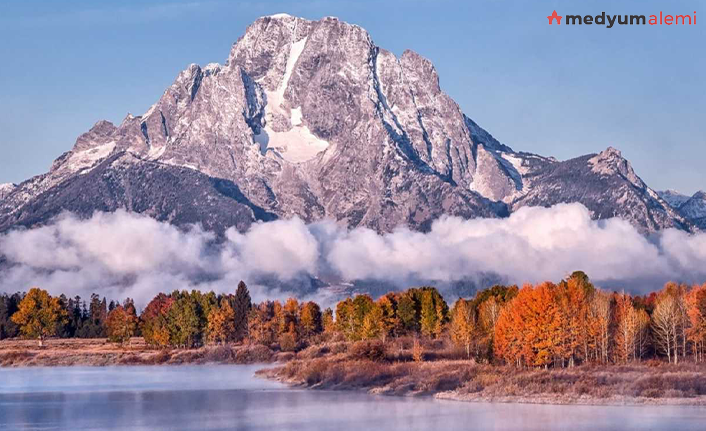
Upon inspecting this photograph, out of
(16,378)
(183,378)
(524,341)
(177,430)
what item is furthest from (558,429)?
(16,378)

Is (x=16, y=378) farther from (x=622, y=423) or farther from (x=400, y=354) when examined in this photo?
(x=622, y=423)

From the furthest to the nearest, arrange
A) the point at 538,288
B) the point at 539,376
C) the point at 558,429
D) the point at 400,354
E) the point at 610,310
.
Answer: the point at 400,354 < the point at 610,310 < the point at 538,288 < the point at 539,376 < the point at 558,429

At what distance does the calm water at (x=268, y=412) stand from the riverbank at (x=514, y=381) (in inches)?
151

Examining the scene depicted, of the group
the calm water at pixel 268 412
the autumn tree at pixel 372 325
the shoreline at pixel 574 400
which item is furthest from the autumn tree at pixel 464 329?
the shoreline at pixel 574 400

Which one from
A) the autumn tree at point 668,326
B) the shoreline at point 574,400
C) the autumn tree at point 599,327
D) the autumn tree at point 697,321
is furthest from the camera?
the autumn tree at point 668,326

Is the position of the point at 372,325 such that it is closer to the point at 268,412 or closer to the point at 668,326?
the point at 668,326

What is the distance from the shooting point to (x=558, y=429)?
290 ft

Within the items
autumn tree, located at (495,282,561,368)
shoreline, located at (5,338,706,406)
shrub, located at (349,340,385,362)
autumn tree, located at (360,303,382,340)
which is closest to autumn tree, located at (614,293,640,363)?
shoreline, located at (5,338,706,406)

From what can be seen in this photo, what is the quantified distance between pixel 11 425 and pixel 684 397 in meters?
66.5

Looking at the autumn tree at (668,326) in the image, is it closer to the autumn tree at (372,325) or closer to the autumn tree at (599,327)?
the autumn tree at (599,327)

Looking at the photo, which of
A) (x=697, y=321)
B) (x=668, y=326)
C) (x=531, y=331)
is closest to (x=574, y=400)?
(x=531, y=331)

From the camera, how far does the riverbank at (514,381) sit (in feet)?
352

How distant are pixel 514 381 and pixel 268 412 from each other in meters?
27.7

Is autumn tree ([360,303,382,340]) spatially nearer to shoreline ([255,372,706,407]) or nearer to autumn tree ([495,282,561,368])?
autumn tree ([495,282,561,368])
